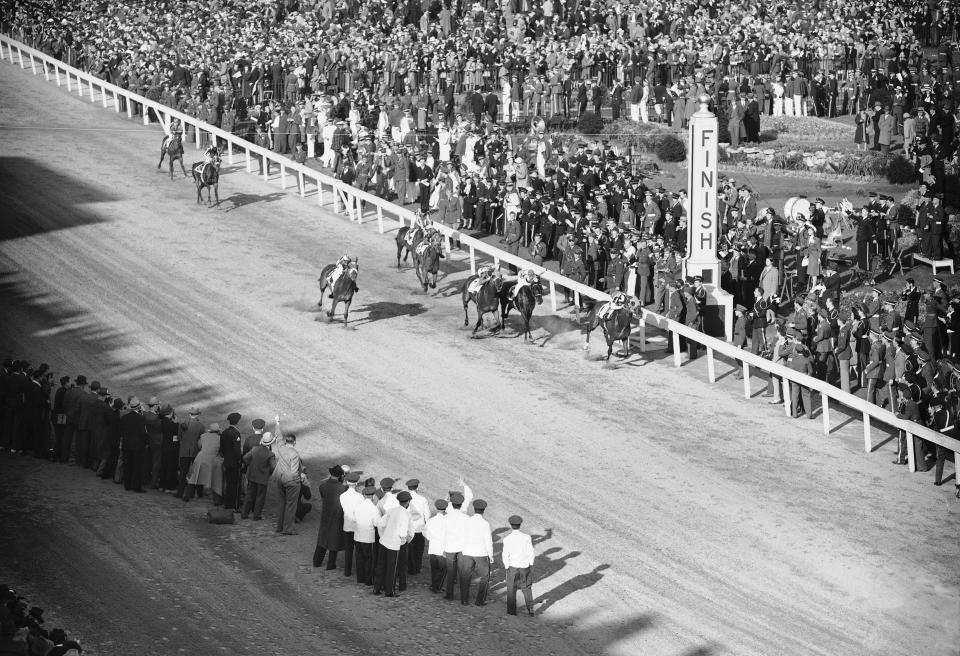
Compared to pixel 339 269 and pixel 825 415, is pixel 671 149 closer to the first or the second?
pixel 339 269

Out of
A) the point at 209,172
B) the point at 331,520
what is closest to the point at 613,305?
the point at 331,520

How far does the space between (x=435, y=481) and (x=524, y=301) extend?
6.34m

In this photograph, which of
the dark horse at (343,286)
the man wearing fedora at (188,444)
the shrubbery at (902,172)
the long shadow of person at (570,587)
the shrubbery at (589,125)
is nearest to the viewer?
the long shadow of person at (570,587)

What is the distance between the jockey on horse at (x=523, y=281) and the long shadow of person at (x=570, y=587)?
28.5 feet

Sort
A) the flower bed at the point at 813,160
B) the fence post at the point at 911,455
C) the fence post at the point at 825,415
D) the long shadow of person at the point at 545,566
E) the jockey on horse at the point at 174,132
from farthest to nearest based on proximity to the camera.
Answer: the flower bed at the point at 813,160 < the jockey on horse at the point at 174,132 < the fence post at the point at 825,415 < the fence post at the point at 911,455 < the long shadow of person at the point at 545,566

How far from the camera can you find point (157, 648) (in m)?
15.1

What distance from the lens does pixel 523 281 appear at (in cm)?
2538

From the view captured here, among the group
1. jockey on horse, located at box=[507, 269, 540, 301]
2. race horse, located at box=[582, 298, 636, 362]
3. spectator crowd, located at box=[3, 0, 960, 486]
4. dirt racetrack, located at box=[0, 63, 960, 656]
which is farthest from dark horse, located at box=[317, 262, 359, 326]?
race horse, located at box=[582, 298, 636, 362]

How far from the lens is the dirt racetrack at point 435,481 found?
1591 cm

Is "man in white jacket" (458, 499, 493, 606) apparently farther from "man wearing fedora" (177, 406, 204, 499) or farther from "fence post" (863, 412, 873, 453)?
"fence post" (863, 412, 873, 453)

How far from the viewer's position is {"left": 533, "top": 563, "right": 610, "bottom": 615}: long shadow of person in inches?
647

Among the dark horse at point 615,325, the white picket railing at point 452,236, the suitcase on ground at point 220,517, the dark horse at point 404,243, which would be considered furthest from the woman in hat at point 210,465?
the dark horse at point 404,243

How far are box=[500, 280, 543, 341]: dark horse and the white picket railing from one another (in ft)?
1.79

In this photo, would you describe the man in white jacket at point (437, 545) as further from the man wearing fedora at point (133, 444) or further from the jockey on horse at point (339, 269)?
the jockey on horse at point (339, 269)
